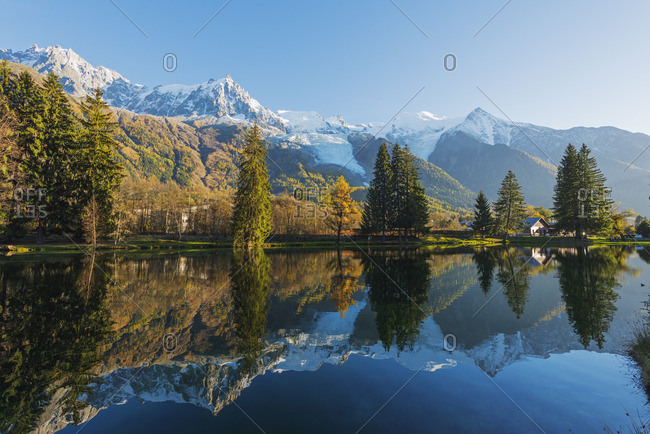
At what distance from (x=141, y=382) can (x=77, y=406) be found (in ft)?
3.77

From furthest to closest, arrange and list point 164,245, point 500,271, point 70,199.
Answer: point 164,245, point 70,199, point 500,271

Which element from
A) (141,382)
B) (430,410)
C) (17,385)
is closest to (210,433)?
(141,382)

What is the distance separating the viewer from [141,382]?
6543 millimetres

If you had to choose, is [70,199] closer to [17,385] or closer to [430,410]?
[17,385]

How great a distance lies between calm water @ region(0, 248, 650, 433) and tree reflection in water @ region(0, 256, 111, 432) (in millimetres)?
40

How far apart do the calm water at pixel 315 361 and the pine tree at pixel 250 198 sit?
1013 inches

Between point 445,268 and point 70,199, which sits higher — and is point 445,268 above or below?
below

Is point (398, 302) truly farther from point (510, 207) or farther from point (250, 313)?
point (510, 207)

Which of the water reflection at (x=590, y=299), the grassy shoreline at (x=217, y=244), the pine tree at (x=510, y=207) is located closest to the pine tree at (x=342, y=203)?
the grassy shoreline at (x=217, y=244)

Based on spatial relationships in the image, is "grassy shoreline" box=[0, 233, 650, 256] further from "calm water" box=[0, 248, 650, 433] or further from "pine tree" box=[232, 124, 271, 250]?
"calm water" box=[0, 248, 650, 433]

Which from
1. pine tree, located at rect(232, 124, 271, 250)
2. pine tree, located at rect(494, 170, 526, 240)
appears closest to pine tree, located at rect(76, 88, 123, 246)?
pine tree, located at rect(232, 124, 271, 250)

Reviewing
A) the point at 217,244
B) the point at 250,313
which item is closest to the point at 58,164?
the point at 217,244

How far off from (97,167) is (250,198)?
1992cm

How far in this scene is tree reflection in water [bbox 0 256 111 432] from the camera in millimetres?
5582
